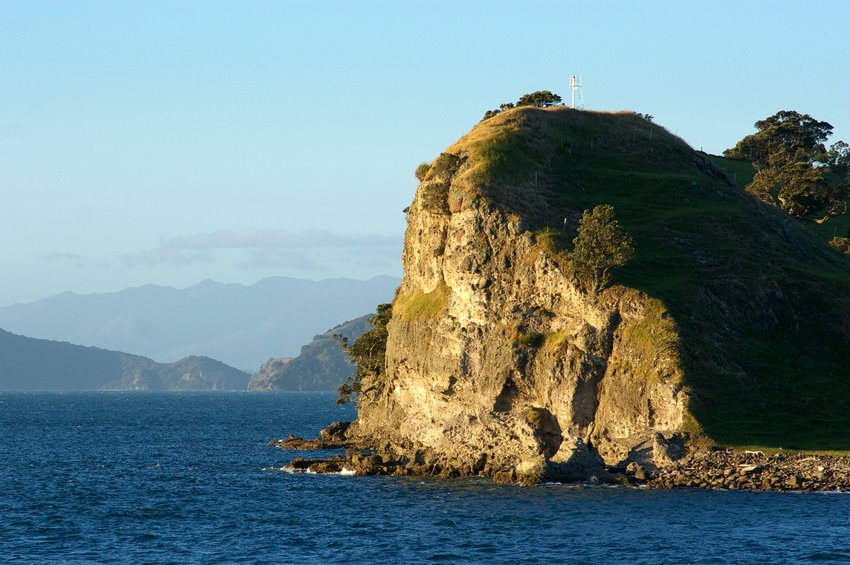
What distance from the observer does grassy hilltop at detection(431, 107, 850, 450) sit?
92750mm

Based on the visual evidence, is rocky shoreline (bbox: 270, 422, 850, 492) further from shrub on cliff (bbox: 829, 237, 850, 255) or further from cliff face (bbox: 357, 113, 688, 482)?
shrub on cliff (bbox: 829, 237, 850, 255)

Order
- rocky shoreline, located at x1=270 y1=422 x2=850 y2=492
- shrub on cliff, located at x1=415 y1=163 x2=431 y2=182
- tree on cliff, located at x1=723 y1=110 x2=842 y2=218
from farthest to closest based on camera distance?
tree on cliff, located at x1=723 y1=110 x2=842 y2=218, shrub on cliff, located at x1=415 y1=163 x2=431 y2=182, rocky shoreline, located at x1=270 y1=422 x2=850 y2=492

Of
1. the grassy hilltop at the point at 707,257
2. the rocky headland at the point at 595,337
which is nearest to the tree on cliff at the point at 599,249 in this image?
the rocky headland at the point at 595,337

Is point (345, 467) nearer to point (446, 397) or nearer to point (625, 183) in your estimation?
point (446, 397)

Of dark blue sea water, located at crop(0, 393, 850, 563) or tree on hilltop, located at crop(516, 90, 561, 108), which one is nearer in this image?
dark blue sea water, located at crop(0, 393, 850, 563)

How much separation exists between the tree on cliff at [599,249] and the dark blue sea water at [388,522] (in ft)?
68.0

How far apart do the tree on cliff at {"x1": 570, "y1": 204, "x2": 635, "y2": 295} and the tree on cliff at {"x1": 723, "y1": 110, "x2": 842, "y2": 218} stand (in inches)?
2225

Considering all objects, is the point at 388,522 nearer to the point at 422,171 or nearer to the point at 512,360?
the point at 512,360

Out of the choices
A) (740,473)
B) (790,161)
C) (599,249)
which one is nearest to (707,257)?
(599,249)

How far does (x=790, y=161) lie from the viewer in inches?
6978

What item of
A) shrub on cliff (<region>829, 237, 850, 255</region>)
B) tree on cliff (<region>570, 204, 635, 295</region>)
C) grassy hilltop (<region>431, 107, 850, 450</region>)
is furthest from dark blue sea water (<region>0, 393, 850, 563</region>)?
shrub on cliff (<region>829, 237, 850, 255</region>)

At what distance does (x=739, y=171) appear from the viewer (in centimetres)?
17212

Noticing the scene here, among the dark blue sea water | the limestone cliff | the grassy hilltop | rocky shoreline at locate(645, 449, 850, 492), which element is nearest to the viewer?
the dark blue sea water

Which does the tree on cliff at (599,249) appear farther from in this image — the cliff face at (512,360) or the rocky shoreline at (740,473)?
the rocky shoreline at (740,473)
